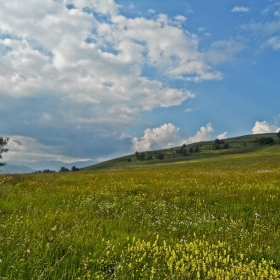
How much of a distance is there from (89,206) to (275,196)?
26.5 ft

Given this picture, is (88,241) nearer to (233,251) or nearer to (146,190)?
(233,251)

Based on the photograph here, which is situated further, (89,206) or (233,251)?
(89,206)

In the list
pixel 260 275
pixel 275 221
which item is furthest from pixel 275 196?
pixel 260 275

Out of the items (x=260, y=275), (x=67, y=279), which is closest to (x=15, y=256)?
(x=67, y=279)

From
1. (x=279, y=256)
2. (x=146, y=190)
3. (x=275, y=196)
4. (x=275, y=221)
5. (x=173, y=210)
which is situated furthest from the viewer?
(x=146, y=190)

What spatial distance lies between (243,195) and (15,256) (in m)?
10.9

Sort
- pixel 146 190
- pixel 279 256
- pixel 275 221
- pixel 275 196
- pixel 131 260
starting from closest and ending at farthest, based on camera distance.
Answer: pixel 131 260
pixel 279 256
pixel 275 221
pixel 275 196
pixel 146 190

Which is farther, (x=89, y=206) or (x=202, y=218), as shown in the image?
(x=89, y=206)


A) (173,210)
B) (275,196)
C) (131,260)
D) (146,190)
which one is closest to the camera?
(131,260)

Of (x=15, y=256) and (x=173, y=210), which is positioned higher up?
(x=15, y=256)

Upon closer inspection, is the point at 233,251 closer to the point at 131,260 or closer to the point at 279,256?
the point at 279,256

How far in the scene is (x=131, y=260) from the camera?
14.6ft

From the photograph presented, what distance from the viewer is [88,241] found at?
5254 mm

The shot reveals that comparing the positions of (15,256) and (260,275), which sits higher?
(15,256)
